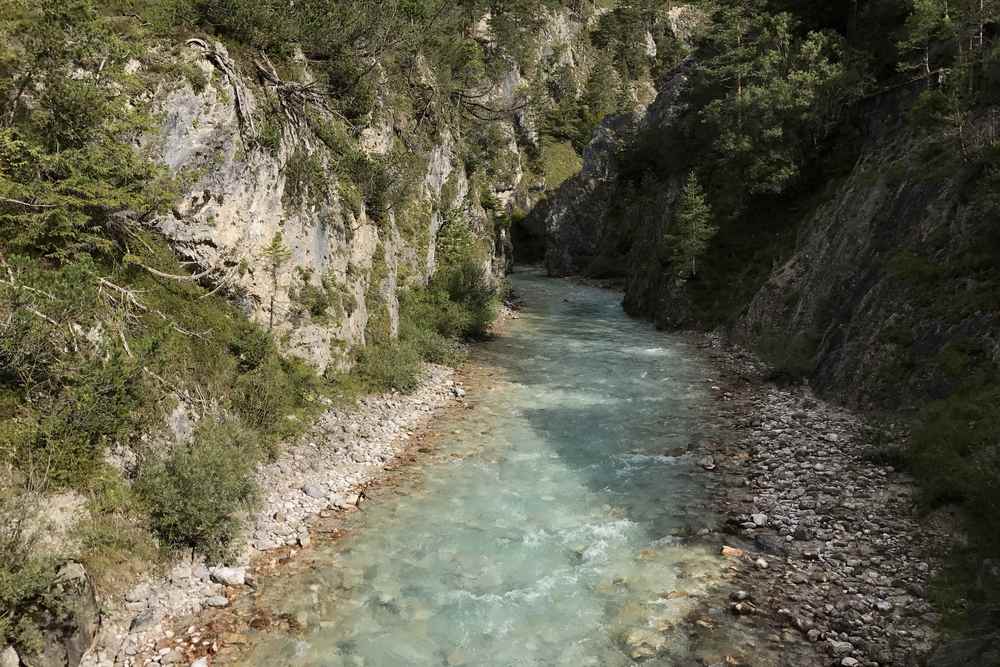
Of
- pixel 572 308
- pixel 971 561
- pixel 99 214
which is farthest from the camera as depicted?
pixel 572 308

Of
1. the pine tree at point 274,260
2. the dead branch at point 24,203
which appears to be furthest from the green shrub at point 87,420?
the pine tree at point 274,260

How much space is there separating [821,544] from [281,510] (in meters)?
10.6

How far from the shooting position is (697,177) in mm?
41562

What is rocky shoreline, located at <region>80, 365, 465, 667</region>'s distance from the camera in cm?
819

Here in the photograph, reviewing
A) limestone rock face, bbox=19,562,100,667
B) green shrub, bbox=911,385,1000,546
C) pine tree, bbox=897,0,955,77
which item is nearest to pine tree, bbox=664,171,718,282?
pine tree, bbox=897,0,955,77

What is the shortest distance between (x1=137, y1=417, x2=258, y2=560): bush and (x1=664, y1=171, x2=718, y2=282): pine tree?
1184 inches

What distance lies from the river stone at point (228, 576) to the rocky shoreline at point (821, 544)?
7.84 meters

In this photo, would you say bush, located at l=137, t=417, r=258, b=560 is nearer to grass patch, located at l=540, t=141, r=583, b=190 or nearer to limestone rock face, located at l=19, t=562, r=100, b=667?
limestone rock face, located at l=19, t=562, r=100, b=667

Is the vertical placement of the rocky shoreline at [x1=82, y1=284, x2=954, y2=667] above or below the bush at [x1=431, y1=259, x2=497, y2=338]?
below

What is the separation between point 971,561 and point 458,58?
39.5m

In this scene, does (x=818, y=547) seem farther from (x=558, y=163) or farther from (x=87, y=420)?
(x=558, y=163)

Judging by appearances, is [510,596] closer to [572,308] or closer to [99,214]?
[99,214]

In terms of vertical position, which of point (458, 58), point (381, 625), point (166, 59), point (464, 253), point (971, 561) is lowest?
point (381, 625)

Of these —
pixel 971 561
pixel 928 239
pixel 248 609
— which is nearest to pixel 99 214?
pixel 248 609
